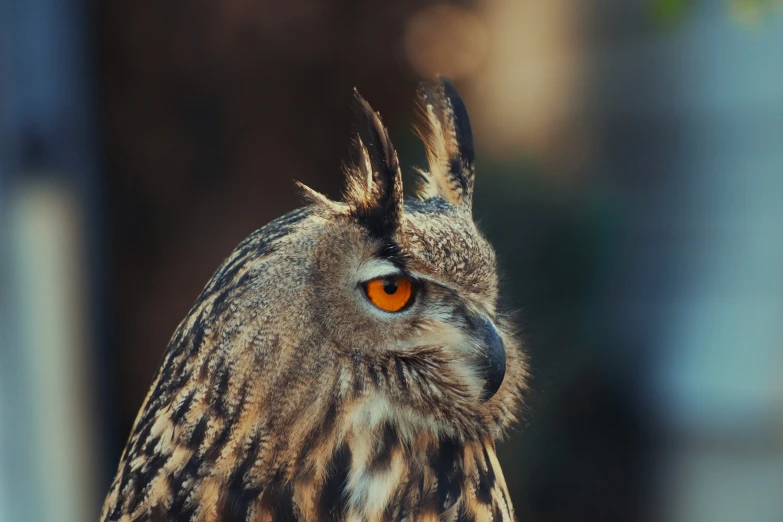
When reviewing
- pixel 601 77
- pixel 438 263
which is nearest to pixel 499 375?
pixel 438 263

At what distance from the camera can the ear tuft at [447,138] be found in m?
1.14

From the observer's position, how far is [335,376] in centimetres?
98

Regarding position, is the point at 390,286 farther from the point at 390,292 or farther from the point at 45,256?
the point at 45,256

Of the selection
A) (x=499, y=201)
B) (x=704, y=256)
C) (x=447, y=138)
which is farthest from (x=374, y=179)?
(x=704, y=256)

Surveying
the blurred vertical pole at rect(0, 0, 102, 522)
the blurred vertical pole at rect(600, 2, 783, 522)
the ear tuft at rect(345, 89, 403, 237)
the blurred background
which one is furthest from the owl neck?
the blurred vertical pole at rect(600, 2, 783, 522)

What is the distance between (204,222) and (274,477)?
5.89 ft

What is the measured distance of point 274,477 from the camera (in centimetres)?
95

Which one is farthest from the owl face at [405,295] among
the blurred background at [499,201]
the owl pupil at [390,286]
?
the blurred background at [499,201]

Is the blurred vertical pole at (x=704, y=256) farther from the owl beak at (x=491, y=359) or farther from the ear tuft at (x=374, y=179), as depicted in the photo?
the ear tuft at (x=374, y=179)

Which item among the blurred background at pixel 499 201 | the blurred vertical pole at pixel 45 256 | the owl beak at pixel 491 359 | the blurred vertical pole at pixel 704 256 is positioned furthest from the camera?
the blurred vertical pole at pixel 704 256

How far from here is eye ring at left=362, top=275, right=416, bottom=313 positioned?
98 cm

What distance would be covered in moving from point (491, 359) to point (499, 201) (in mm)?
1862

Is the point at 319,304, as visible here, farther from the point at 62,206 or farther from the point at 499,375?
the point at 62,206

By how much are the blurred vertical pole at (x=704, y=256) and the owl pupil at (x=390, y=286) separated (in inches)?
94.1
